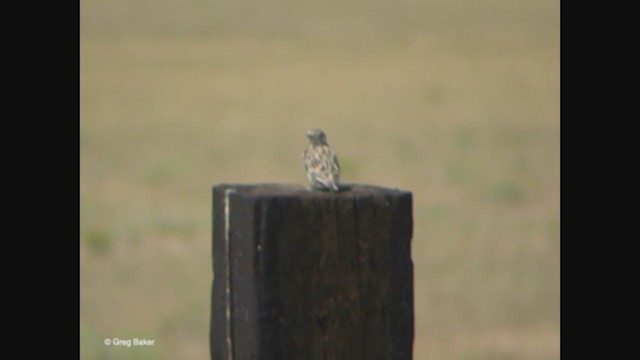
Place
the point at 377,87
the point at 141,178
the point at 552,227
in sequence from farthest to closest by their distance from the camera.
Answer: the point at 377,87 < the point at 141,178 < the point at 552,227

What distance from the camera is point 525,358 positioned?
10133 mm

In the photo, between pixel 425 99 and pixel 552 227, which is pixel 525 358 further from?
pixel 425 99

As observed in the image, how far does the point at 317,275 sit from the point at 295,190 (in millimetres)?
228

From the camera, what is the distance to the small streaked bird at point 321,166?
12.0 feet

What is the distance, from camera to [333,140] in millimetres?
23625

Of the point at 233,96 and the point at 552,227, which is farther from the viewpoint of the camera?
the point at 233,96

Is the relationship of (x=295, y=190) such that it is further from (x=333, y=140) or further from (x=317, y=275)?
(x=333, y=140)

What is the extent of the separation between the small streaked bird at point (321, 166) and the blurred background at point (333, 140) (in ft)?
18.5

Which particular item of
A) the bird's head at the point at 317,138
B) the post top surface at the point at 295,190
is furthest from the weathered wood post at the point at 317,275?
the bird's head at the point at 317,138

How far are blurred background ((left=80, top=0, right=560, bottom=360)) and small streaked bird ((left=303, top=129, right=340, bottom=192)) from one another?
5624mm

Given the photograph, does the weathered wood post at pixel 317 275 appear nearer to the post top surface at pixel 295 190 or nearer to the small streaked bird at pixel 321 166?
the post top surface at pixel 295 190

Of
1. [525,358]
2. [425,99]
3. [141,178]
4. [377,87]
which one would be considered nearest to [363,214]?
[525,358]

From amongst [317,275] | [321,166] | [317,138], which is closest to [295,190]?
[317,275]
